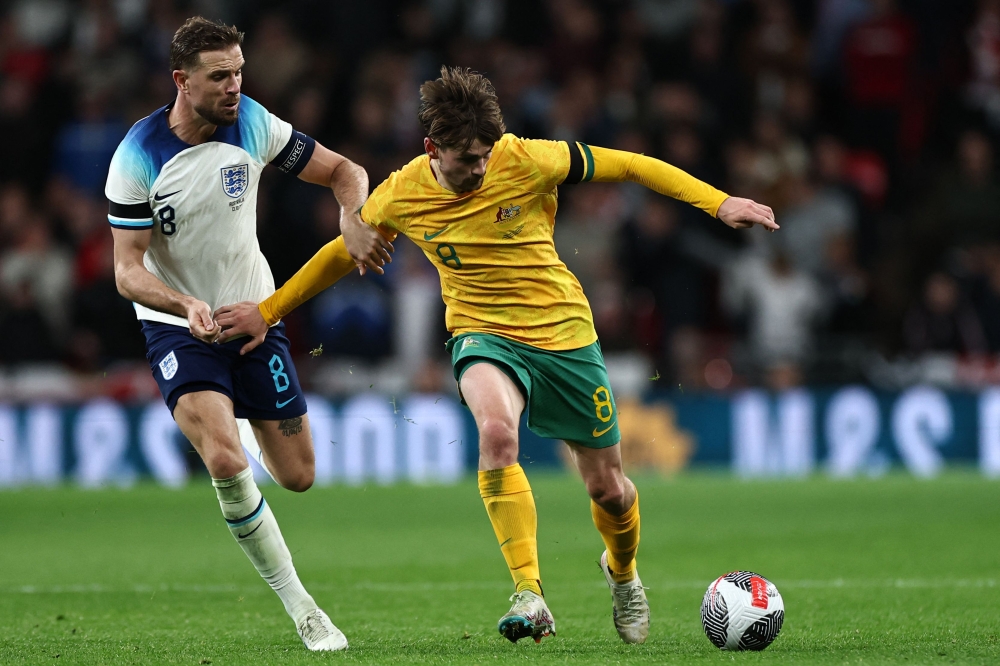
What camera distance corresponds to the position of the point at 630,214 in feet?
52.2

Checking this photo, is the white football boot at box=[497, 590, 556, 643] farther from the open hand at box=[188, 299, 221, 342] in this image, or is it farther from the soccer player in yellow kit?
the open hand at box=[188, 299, 221, 342]

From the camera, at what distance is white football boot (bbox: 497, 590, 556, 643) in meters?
5.36

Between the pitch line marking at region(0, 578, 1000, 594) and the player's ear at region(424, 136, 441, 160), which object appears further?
the pitch line marking at region(0, 578, 1000, 594)

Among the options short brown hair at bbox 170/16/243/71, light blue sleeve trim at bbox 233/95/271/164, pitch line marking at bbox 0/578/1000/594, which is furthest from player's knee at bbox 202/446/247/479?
pitch line marking at bbox 0/578/1000/594

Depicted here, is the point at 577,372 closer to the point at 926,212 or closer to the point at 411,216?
the point at 411,216

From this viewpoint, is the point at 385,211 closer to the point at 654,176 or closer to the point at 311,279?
the point at 311,279

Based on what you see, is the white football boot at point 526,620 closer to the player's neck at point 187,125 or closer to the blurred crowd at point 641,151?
the player's neck at point 187,125

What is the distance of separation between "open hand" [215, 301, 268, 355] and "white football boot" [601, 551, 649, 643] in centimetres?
186

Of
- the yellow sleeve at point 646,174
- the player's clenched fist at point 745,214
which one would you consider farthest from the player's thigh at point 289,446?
the player's clenched fist at point 745,214

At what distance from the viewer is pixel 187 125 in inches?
252

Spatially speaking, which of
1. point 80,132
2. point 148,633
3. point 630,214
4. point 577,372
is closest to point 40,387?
point 80,132

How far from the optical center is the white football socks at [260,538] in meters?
6.19

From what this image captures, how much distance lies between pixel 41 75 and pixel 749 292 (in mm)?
8742

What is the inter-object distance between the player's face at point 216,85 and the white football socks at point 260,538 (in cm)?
149
